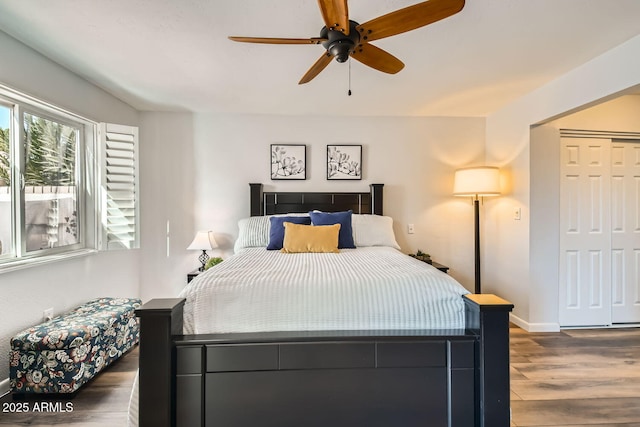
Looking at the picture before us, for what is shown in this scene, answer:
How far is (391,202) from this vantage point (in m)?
3.85

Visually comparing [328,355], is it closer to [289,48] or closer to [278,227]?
[278,227]

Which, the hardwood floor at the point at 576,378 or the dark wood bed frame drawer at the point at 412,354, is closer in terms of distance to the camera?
the dark wood bed frame drawer at the point at 412,354

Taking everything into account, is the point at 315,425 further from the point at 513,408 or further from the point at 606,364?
the point at 606,364

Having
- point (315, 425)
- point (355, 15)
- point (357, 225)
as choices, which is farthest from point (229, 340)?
A: point (357, 225)

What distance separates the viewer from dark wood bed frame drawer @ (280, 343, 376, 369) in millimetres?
1435

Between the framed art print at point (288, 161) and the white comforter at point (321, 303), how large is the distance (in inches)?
88.2

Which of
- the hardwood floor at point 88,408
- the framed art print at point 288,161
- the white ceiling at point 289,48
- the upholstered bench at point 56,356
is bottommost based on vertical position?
the hardwood floor at point 88,408

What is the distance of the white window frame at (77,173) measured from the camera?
224 centimetres

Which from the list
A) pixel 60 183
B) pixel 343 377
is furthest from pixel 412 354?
pixel 60 183

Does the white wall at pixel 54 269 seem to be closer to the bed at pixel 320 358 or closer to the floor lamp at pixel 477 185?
the bed at pixel 320 358

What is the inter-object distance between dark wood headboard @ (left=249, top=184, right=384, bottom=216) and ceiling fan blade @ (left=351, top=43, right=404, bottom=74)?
184cm

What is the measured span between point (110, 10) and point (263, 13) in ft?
2.85

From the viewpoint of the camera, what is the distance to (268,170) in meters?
3.78

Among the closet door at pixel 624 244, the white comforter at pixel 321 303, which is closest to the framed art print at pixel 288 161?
the white comforter at pixel 321 303
